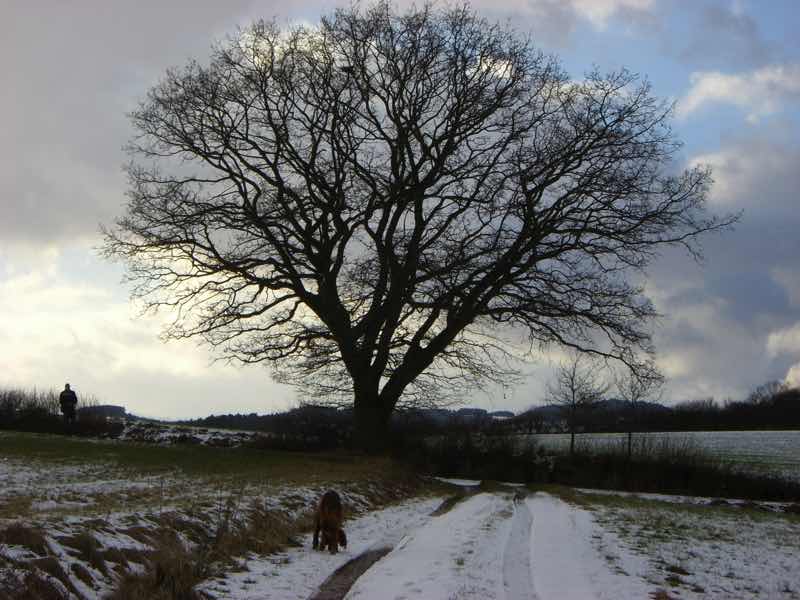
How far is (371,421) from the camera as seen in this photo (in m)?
30.3

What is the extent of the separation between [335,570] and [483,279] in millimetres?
18723

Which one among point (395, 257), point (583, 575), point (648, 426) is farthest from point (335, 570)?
point (648, 426)

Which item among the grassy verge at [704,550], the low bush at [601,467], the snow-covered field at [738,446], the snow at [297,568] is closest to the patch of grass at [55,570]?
the snow at [297,568]

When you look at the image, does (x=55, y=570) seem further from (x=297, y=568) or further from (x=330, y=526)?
(x=330, y=526)

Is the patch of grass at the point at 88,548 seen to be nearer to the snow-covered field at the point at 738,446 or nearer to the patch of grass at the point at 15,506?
the patch of grass at the point at 15,506

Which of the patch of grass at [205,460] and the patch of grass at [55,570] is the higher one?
the patch of grass at [205,460]

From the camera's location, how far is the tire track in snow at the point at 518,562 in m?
9.22

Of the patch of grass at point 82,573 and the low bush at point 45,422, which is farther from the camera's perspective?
the low bush at point 45,422

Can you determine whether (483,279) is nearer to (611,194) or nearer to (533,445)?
(611,194)

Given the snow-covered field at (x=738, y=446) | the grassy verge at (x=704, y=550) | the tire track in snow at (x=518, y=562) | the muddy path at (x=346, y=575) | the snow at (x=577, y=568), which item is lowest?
the muddy path at (x=346, y=575)

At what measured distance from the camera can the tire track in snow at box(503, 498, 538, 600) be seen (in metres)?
9.22

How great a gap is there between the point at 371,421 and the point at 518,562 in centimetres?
1918

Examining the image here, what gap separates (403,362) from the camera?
29547mm

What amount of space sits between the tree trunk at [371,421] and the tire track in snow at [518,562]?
1314 cm
